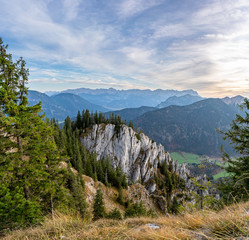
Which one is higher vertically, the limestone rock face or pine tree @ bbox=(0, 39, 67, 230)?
pine tree @ bbox=(0, 39, 67, 230)

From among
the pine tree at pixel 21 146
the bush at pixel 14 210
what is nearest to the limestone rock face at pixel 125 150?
the pine tree at pixel 21 146

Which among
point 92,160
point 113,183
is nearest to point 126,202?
point 113,183

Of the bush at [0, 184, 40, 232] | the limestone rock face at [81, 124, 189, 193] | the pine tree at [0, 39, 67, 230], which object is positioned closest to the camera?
the bush at [0, 184, 40, 232]

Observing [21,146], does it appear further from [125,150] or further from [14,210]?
[125,150]

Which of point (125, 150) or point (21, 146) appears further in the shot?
point (125, 150)

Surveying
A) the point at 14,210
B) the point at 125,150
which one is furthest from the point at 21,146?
the point at 125,150

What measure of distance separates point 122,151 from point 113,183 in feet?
116

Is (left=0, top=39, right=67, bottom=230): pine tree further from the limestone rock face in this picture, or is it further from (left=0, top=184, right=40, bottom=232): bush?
the limestone rock face

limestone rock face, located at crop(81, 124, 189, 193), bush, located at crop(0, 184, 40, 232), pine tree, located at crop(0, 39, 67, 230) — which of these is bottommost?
limestone rock face, located at crop(81, 124, 189, 193)

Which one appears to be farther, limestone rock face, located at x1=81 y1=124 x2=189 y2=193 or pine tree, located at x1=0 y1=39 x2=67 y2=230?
limestone rock face, located at x1=81 y1=124 x2=189 y2=193

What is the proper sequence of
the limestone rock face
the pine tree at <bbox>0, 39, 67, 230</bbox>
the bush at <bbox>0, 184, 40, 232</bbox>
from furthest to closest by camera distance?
the limestone rock face, the pine tree at <bbox>0, 39, 67, 230</bbox>, the bush at <bbox>0, 184, 40, 232</bbox>

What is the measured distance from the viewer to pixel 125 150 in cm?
9306

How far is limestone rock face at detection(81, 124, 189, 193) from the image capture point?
3401 inches

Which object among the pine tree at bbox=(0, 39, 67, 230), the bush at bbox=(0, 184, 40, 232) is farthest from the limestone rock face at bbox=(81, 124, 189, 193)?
the bush at bbox=(0, 184, 40, 232)
